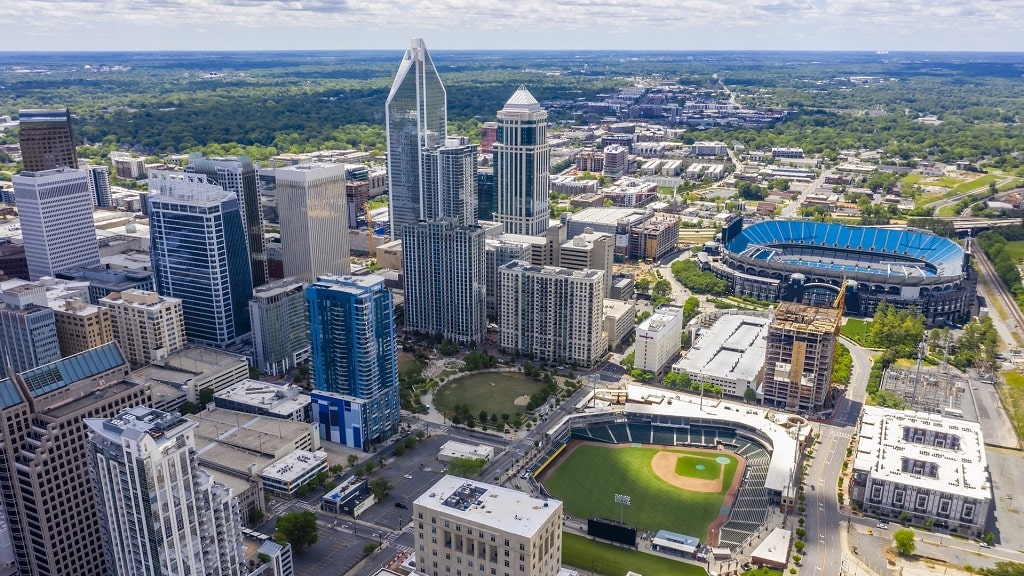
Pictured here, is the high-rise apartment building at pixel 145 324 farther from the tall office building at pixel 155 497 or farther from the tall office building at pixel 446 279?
the tall office building at pixel 155 497

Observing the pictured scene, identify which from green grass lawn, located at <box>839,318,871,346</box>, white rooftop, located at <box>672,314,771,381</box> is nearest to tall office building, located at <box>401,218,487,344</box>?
white rooftop, located at <box>672,314,771,381</box>

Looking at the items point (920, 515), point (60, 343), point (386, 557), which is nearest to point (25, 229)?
point (60, 343)

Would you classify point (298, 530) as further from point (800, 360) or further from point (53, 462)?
point (800, 360)

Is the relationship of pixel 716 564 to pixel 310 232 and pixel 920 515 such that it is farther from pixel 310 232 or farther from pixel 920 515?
pixel 310 232

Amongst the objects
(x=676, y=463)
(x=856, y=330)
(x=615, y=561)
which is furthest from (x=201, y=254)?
(x=856, y=330)

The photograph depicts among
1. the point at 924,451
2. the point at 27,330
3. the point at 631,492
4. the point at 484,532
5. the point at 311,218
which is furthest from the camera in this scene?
the point at 311,218

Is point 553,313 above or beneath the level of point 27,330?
beneath

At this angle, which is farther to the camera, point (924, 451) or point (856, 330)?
point (856, 330)
